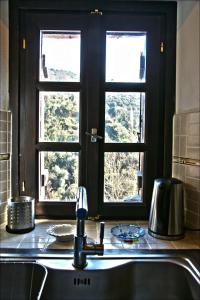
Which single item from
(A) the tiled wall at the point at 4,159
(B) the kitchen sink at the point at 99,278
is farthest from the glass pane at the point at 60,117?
(B) the kitchen sink at the point at 99,278

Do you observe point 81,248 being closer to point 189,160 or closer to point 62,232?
point 62,232

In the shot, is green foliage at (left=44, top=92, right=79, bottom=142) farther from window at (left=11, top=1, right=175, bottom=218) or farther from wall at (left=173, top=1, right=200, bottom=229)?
wall at (left=173, top=1, right=200, bottom=229)

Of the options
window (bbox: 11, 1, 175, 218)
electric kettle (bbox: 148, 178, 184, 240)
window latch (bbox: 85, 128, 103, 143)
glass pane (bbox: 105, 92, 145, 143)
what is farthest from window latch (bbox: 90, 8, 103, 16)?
electric kettle (bbox: 148, 178, 184, 240)

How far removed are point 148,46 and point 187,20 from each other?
0.23m

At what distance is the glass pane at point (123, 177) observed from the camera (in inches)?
59.1

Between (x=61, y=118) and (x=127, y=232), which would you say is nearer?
(x=127, y=232)

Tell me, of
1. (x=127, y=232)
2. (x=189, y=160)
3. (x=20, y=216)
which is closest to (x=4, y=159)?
(x=20, y=216)

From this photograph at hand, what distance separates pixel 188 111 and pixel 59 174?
0.77 meters

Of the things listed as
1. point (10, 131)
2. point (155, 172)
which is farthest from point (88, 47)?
point (155, 172)

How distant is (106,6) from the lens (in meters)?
1.46

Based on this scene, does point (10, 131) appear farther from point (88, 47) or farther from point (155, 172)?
point (155, 172)

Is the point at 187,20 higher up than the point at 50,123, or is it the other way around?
the point at 187,20

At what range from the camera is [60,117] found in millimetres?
1489

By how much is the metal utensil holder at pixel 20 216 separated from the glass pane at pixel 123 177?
16.9 inches
